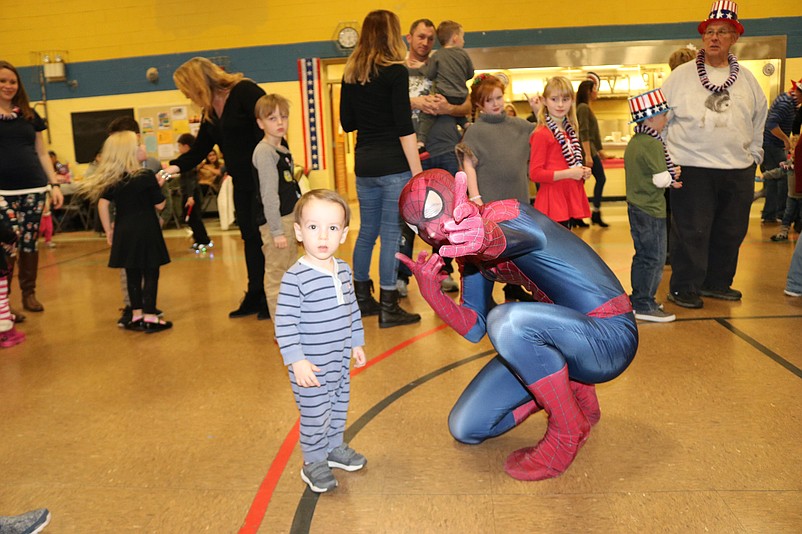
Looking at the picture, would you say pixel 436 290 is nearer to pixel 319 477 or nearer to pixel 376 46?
pixel 319 477

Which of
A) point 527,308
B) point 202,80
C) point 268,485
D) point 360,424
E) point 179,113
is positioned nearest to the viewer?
point 527,308

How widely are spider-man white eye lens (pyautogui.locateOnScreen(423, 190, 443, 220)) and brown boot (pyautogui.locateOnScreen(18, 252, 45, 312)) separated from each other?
4219 millimetres

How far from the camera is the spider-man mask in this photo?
2.18 m

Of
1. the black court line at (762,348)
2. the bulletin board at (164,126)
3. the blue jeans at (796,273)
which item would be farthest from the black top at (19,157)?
the bulletin board at (164,126)

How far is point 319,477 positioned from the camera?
2.35m

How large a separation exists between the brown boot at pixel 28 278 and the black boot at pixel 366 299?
2.60 metres

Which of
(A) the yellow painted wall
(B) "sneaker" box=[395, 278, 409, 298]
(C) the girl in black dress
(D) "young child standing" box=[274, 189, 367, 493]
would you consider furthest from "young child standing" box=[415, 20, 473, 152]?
(A) the yellow painted wall

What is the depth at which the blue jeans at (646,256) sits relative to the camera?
4262 mm

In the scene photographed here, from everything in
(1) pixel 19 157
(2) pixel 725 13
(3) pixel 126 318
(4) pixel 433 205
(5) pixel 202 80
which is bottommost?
(3) pixel 126 318

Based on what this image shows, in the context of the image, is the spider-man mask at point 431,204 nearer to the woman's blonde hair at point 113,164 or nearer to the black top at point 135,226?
the black top at point 135,226

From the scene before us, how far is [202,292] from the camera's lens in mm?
5871

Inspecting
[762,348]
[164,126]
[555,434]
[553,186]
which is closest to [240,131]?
[553,186]

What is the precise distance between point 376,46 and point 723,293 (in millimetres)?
2877

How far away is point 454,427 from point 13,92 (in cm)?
396
